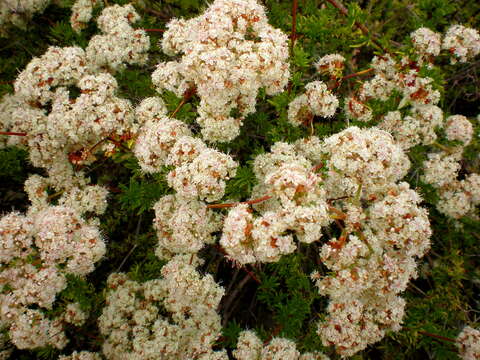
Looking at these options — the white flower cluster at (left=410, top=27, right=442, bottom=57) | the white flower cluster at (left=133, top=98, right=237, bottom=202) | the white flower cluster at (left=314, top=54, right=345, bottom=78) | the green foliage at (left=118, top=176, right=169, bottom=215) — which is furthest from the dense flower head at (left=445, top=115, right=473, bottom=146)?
the green foliage at (left=118, top=176, right=169, bottom=215)

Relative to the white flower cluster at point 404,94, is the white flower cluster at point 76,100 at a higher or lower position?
higher

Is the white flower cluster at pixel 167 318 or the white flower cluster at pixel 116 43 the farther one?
the white flower cluster at pixel 116 43

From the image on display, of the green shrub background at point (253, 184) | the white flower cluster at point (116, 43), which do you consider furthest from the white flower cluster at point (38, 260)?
the white flower cluster at point (116, 43)

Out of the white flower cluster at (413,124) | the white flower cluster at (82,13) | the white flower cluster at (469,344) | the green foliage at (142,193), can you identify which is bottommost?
the white flower cluster at (469,344)

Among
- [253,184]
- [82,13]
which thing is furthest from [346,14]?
[82,13]

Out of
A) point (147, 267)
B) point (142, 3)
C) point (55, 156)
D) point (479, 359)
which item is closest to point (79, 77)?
point (55, 156)

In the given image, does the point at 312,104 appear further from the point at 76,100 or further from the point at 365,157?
the point at 76,100

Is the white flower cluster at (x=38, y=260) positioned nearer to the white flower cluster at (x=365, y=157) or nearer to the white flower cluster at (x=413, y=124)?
the white flower cluster at (x=365, y=157)

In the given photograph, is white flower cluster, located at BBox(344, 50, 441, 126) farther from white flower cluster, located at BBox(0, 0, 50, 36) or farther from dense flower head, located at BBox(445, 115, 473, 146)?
white flower cluster, located at BBox(0, 0, 50, 36)
